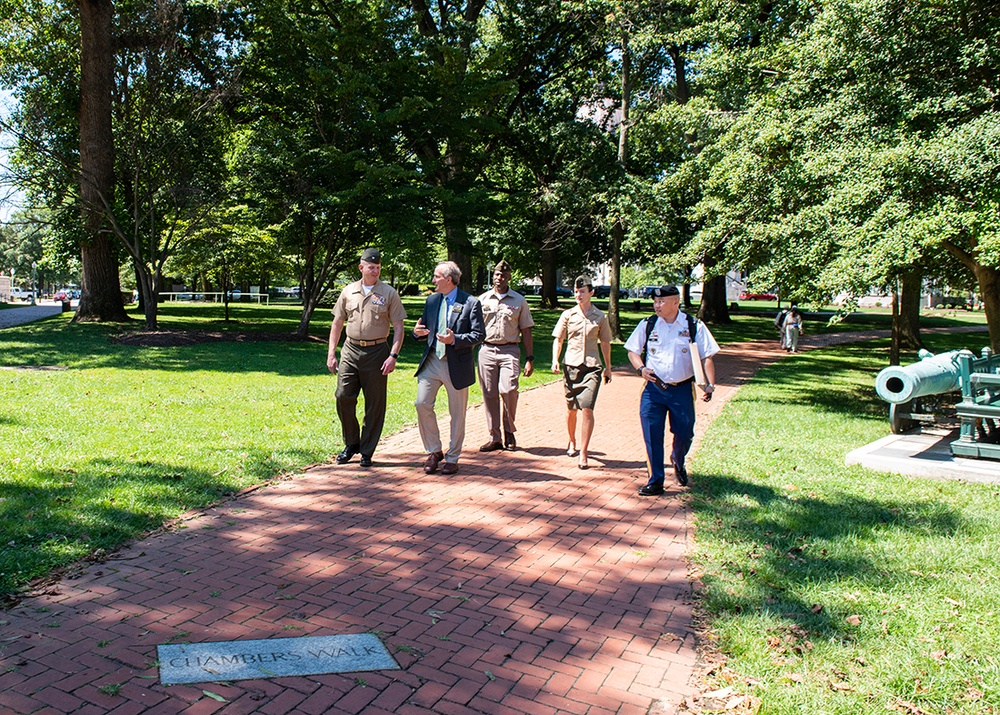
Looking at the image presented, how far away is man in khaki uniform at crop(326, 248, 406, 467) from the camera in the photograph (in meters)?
7.52

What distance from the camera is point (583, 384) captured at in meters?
7.89

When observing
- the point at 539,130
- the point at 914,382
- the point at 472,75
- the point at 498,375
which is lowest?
the point at 914,382

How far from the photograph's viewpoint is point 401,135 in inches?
801

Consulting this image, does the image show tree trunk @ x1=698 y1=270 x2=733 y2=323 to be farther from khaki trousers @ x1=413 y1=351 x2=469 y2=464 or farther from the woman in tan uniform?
khaki trousers @ x1=413 y1=351 x2=469 y2=464

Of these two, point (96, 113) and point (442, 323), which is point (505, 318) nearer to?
point (442, 323)

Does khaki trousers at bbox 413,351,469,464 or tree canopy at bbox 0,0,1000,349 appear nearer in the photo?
khaki trousers at bbox 413,351,469,464

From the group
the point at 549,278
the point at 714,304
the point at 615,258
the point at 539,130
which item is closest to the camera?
the point at 615,258

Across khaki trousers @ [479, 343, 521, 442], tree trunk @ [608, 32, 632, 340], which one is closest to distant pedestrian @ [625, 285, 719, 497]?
khaki trousers @ [479, 343, 521, 442]

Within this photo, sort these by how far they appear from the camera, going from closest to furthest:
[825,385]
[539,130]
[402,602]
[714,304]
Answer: [402,602] < [825,385] < [539,130] < [714,304]

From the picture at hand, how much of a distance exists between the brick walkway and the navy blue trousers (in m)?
0.38

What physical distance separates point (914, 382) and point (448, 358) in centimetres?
478

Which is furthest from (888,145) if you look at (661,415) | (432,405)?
(432,405)

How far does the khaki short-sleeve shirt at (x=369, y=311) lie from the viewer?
7520 mm

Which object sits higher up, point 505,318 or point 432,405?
point 505,318
